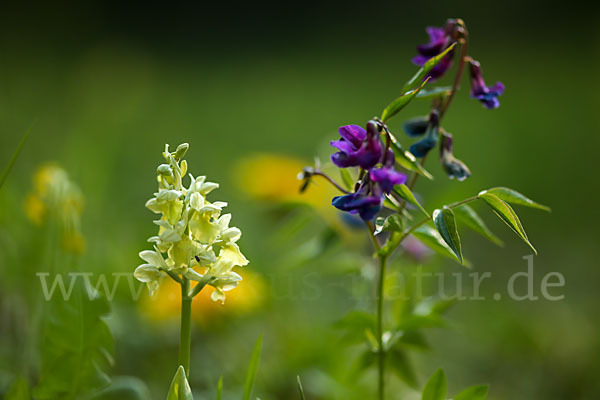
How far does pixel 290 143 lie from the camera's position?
318 cm

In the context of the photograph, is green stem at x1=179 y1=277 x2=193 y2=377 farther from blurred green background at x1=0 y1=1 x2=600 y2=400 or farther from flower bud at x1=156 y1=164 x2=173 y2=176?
blurred green background at x1=0 y1=1 x2=600 y2=400

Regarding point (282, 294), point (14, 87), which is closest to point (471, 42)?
point (14, 87)

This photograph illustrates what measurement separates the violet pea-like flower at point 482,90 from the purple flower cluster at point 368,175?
0.65 ft

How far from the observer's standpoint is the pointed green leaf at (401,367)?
0.94 m

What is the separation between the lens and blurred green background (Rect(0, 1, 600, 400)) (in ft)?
4.25


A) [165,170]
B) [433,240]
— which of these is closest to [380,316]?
[433,240]

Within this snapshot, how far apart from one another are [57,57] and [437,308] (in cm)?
294

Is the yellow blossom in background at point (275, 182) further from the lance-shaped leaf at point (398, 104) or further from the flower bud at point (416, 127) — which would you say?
the lance-shaped leaf at point (398, 104)

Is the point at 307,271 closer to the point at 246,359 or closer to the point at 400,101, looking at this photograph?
the point at 246,359

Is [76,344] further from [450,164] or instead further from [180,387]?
[450,164]

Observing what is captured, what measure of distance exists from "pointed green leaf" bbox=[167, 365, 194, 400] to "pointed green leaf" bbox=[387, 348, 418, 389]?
0.38 metres

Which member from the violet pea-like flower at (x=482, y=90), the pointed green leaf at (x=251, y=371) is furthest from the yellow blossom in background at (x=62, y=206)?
the violet pea-like flower at (x=482, y=90)

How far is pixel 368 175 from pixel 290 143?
8.29ft

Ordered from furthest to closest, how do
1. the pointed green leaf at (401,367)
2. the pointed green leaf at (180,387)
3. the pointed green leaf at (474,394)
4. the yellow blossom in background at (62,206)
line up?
the yellow blossom in background at (62,206) → the pointed green leaf at (401,367) → the pointed green leaf at (474,394) → the pointed green leaf at (180,387)
